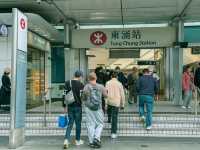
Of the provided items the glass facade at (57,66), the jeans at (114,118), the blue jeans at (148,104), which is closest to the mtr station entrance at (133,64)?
the blue jeans at (148,104)

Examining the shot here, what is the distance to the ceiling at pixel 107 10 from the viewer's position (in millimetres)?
14539

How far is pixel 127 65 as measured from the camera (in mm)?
22203

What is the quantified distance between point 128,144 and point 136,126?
1699mm

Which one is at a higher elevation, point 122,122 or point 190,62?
point 190,62

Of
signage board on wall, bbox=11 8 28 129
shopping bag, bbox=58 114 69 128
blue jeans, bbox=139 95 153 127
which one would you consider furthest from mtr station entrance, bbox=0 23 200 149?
signage board on wall, bbox=11 8 28 129

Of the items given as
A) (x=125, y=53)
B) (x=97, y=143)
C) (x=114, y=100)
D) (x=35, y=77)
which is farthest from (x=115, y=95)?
(x=125, y=53)

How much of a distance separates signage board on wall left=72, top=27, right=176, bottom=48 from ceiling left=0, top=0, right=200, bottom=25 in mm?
568

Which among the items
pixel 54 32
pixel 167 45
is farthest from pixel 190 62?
pixel 54 32

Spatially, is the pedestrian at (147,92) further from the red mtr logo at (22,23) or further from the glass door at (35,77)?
the glass door at (35,77)

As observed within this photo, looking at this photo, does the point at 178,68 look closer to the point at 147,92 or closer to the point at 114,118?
the point at 147,92

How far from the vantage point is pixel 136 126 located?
12617 mm

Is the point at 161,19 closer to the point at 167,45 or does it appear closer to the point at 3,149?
the point at 167,45

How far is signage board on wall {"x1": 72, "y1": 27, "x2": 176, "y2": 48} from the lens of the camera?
56.0 feet

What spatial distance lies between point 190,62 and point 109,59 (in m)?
4.01
